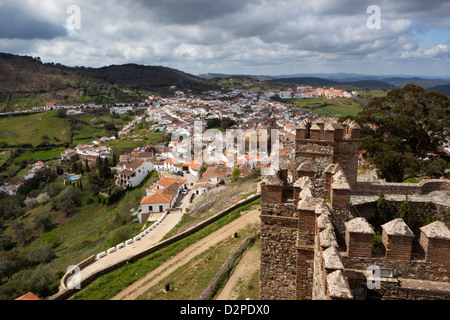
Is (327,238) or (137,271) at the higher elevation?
(327,238)

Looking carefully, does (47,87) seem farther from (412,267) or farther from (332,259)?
(412,267)

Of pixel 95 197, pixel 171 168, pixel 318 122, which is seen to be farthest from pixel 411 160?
pixel 95 197

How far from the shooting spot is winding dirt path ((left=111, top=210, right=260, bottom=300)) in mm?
11125

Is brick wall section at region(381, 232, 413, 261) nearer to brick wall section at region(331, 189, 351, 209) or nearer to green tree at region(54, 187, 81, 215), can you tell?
brick wall section at region(331, 189, 351, 209)

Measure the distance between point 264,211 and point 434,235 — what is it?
9.34 ft

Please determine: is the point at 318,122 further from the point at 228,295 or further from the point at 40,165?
the point at 40,165

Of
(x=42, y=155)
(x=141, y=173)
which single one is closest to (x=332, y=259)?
(x=141, y=173)

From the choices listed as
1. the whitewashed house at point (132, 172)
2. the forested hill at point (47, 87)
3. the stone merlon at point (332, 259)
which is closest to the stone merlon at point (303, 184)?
the stone merlon at point (332, 259)

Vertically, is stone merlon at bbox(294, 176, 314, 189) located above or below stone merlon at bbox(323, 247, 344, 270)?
above

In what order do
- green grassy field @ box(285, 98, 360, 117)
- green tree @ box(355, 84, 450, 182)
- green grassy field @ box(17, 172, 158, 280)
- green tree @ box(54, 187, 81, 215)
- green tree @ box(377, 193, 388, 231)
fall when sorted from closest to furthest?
green tree @ box(377, 193, 388, 231) < green tree @ box(355, 84, 450, 182) < green grassy field @ box(17, 172, 158, 280) < green tree @ box(54, 187, 81, 215) < green grassy field @ box(285, 98, 360, 117)

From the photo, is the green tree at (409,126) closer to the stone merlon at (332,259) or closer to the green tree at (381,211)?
the green tree at (381,211)

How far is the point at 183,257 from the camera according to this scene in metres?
12.8

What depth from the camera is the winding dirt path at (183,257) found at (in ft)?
36.5

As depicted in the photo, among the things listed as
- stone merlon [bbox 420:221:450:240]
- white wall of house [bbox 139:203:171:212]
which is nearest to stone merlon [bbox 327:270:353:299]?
stone merlon [bbox 420:221:450:240]
